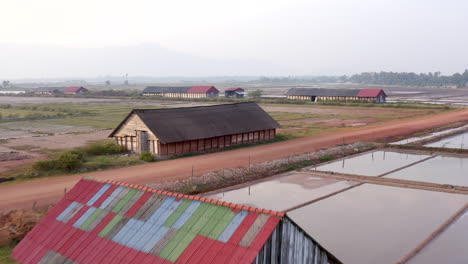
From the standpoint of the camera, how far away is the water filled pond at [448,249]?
16.0 metres

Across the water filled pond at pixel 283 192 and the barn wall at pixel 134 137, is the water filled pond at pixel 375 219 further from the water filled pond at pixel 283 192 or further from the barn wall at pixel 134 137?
the barn wall at pixel 134 137

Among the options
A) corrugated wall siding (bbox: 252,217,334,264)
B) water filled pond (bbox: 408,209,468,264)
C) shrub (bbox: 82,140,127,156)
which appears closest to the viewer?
corrugated wall siding (bbox: 252,217,334,264)

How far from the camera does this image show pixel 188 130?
1364 inches

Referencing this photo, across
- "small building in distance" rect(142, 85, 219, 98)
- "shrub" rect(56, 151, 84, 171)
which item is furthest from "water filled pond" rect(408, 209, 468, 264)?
"small building in distance" rect(142, 85, 219, 98)

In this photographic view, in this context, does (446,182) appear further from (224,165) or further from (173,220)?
(173,220)

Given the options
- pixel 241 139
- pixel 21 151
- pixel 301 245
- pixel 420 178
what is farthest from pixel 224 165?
pixel 301 245

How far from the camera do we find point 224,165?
30281mm

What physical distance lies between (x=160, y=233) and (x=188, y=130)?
2390 centimetres

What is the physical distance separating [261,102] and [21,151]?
60.9 meters

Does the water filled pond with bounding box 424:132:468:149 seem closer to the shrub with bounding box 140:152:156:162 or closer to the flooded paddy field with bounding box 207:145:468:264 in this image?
the flooded paddy field with bounding box 207:145:468:264

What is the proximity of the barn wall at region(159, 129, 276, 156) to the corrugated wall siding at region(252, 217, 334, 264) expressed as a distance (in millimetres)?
23195

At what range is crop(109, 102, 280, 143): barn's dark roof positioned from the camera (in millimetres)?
33688

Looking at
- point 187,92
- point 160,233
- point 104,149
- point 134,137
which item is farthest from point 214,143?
point 187,92

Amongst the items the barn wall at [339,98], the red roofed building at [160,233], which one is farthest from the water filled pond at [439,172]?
the barn wall at [339,98]
